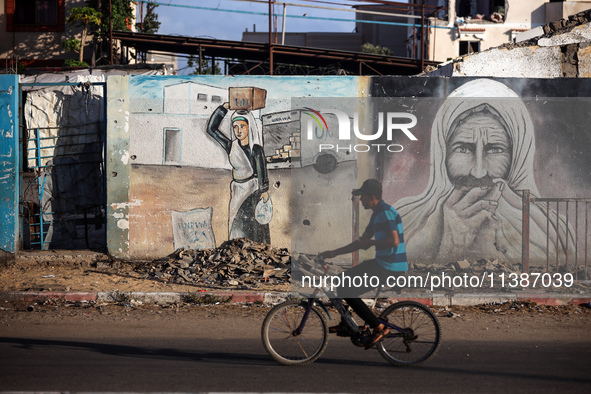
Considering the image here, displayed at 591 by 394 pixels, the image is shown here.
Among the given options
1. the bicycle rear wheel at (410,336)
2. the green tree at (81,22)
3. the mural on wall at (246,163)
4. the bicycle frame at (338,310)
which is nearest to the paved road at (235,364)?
the bicycle rear wheel at (410,336)

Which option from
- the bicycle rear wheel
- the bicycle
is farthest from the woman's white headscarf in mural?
the bicycle rear wheel

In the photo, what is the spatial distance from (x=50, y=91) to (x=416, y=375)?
28.4 feet

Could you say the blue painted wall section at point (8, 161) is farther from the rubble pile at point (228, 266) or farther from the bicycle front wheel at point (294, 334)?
the bicycle front wheel at point (294, 334)

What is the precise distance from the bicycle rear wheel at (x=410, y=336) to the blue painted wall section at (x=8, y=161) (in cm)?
730

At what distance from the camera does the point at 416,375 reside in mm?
5109

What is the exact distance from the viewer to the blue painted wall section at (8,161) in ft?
32.6

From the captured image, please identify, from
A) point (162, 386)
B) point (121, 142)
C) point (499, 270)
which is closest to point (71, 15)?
point (121, 142)

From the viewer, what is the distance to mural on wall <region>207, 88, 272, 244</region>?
392 inches

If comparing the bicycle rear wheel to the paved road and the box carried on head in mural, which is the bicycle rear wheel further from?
the box carried on head in mural

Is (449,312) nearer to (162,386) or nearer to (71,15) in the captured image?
(162,386)

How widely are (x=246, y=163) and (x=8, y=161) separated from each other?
405 centimetres

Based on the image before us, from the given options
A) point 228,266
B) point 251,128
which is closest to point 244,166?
point 251,128

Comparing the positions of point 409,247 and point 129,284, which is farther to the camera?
point 409,247

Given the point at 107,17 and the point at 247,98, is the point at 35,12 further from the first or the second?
the point at 247,98
